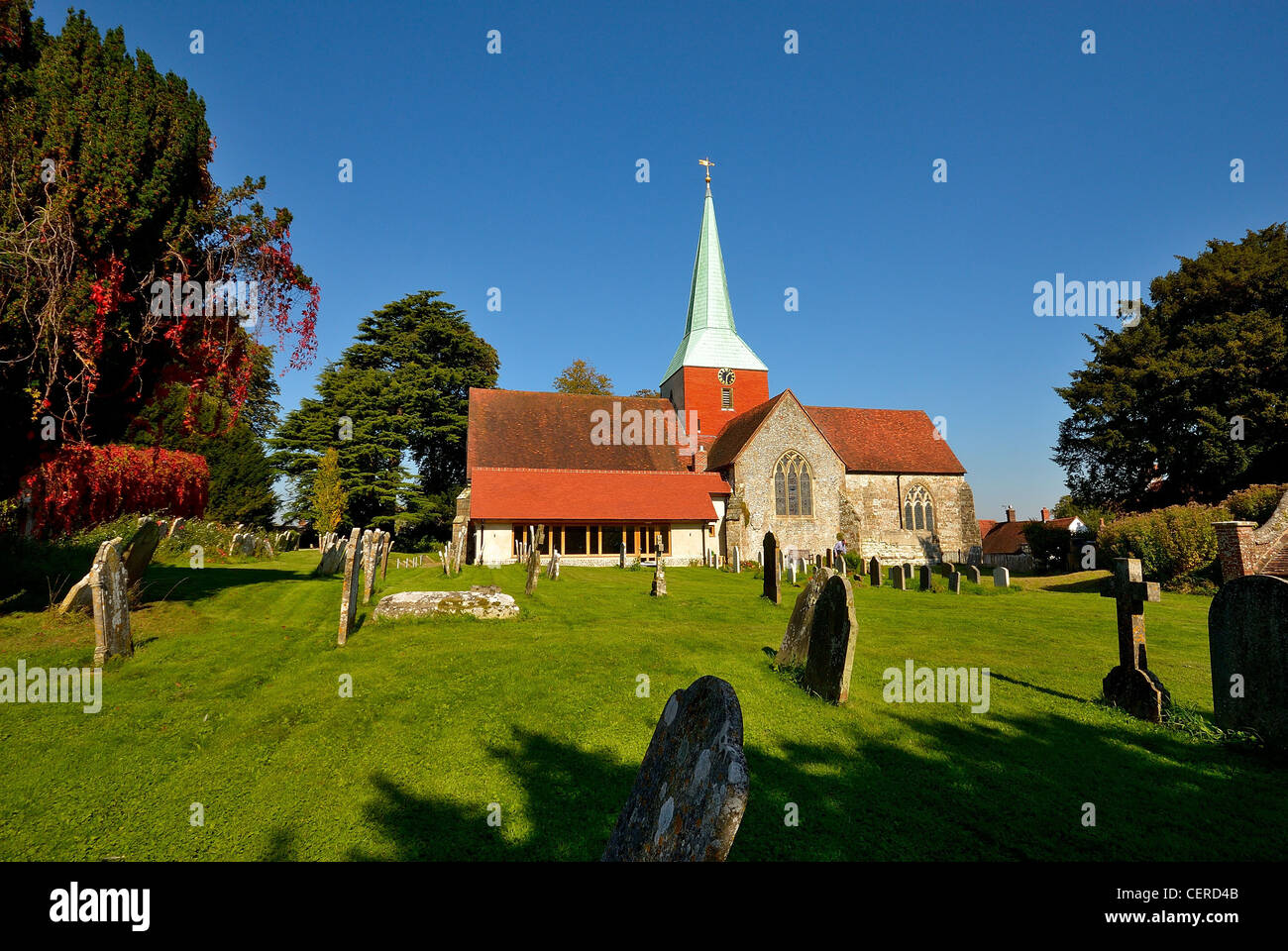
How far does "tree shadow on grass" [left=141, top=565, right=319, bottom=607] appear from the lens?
1050 cm

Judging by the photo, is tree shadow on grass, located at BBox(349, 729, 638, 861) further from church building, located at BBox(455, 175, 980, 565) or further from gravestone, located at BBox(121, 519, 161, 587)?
church building, located at BBox(455, 175, 980, 565)

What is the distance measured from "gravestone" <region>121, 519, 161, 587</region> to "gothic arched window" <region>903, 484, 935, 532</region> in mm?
31475

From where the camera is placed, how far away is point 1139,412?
26.9 metres

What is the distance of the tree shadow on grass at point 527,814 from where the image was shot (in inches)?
138

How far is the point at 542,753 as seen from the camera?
16.3ft

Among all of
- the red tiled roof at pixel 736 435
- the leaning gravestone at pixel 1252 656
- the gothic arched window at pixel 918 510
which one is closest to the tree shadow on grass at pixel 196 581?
the leaning gravestone at pixel 1252 656

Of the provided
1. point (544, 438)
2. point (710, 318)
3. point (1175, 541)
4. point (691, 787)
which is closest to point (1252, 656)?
point (691, 787)

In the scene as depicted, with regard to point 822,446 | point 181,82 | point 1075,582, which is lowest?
point 1075,582


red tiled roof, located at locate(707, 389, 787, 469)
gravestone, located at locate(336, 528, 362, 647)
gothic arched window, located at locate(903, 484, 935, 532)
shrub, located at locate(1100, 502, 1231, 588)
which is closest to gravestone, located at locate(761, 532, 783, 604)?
gravestone, located at locate(336, 528, 362, 647)

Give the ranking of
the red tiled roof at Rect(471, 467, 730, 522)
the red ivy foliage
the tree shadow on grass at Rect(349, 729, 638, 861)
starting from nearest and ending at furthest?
the tree shadow on grass at Rect(349, 729, 638, 861) → the red ivy foliage → the red tiled roof at Rect(471, 467, 730, 522)

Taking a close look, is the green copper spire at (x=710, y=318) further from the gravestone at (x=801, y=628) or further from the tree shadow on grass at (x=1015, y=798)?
the tree shadow on grass at (x=1015, y=798)
